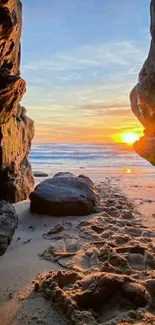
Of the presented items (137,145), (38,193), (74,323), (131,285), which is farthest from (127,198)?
(74,323)

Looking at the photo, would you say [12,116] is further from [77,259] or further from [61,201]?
[77,259]

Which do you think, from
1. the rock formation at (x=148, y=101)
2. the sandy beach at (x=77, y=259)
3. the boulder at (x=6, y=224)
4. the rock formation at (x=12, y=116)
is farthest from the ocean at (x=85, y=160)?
the boulder at (x=6, y=224)

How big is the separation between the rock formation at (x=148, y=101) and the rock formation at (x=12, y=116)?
245 cm

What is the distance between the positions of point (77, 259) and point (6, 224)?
5.20 ft

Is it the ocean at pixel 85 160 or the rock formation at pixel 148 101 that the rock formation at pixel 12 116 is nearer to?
the rock formation at pixel 148 101

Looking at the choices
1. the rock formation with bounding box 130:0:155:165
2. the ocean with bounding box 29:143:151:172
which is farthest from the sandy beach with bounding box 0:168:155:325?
the ocean with bounding box 29:143:151:172

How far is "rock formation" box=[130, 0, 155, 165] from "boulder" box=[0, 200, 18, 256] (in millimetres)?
3156

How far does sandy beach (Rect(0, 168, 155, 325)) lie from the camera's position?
2.77 metres

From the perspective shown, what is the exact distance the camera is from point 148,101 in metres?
5.85

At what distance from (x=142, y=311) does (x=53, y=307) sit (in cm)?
88

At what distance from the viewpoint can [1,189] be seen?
668 cm

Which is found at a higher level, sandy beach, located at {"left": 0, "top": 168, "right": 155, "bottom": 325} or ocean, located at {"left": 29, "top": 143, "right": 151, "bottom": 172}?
sandy beach, located at {"left": 0, "top": 168, "right": 155, "bottom": 325}

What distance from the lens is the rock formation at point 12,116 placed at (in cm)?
426

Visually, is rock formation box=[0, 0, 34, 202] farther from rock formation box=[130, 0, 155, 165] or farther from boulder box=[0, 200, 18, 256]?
rock formation box=[130, 0, 155, 165]
